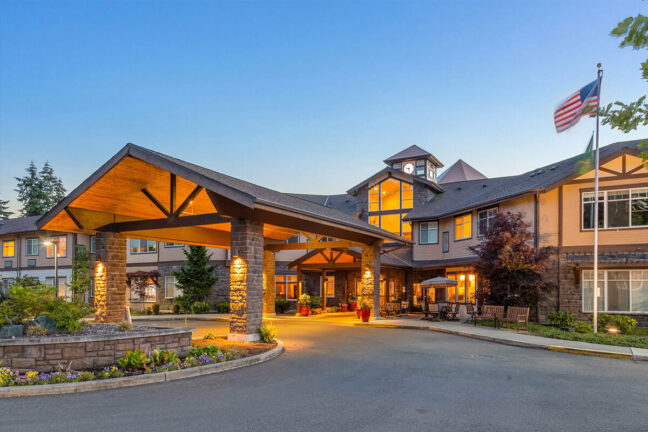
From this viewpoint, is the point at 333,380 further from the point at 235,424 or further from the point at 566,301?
the point at 566,301

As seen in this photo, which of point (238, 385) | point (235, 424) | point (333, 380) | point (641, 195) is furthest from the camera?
point (641, 195)

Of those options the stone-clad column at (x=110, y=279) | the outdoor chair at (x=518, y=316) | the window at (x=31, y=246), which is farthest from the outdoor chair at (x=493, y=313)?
the window at (x=31, y=246)

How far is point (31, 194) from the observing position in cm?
5553

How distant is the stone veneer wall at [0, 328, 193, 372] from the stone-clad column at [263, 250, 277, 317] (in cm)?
1304

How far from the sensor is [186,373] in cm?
852

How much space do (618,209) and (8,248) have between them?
136 feet

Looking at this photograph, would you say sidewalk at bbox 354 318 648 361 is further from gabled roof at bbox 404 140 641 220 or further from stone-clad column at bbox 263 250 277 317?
stone-clad column at bbox 263 250 277 317

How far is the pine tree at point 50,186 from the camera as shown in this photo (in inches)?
2195

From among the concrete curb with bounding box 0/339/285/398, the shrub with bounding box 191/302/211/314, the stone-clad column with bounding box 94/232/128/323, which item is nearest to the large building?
the shrub with bounding box 191/302/211/314

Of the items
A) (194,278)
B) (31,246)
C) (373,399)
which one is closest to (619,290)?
(373,399)

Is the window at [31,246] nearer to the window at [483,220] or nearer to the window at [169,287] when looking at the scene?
the window at [169,287]

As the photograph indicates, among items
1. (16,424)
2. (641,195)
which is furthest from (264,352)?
(641,195)

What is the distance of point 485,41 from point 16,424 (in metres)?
21.6

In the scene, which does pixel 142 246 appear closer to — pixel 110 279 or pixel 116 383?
pixel 110 279
